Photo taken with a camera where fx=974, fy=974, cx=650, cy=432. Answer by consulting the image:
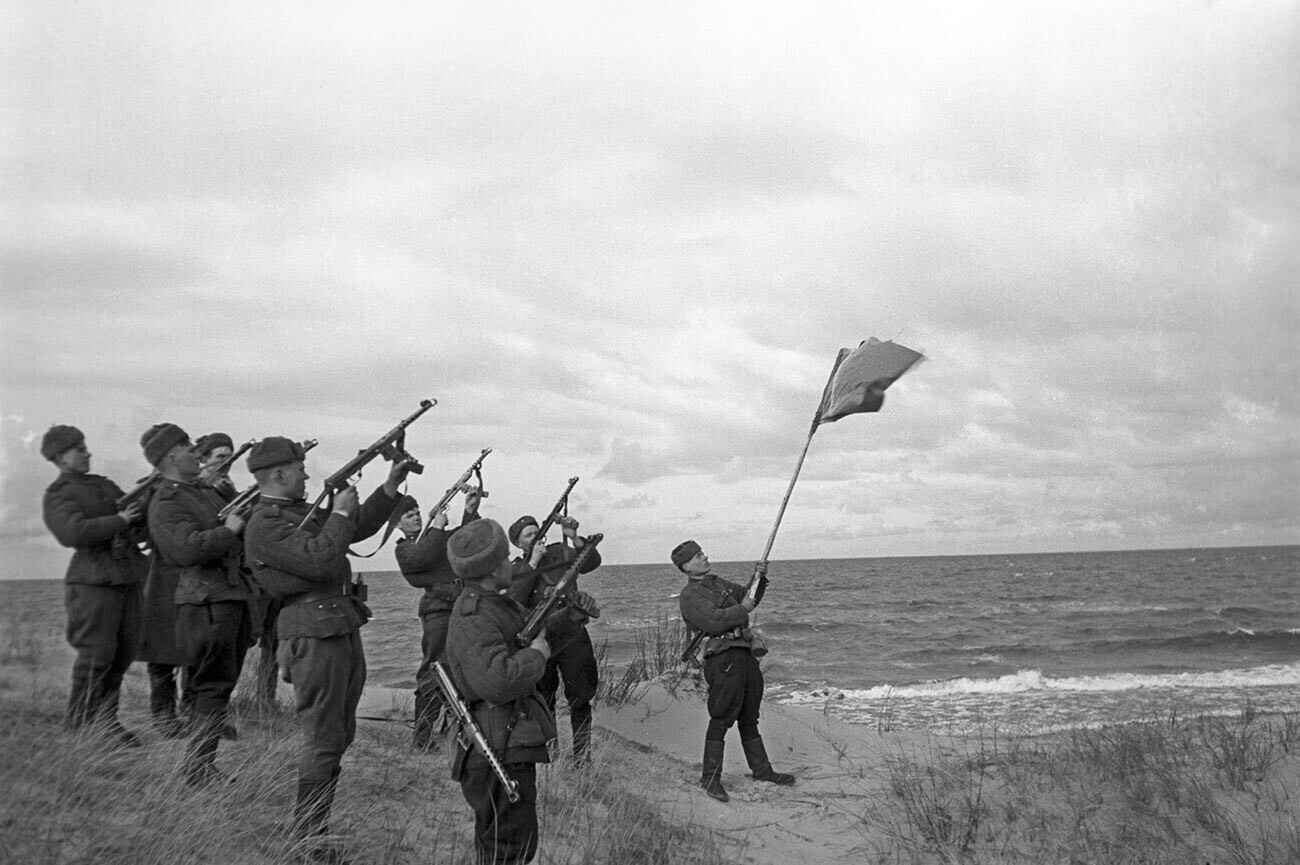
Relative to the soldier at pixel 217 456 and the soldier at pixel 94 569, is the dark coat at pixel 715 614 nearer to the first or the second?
the soldier at pixel 217 456

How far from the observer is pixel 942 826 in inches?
265

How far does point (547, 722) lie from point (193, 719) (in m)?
2.45

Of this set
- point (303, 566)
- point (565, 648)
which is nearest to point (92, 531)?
point (303, 566)

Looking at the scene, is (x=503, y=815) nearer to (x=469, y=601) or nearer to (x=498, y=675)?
(x=498, y=675)

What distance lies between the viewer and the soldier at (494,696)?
4422mm

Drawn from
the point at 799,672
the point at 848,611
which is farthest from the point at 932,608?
the point at 799,672

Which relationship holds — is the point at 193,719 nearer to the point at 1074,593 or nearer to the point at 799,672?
the point at 799,672

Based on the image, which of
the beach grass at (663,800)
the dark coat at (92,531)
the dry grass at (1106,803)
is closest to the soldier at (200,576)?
the dark coat at (92,531)

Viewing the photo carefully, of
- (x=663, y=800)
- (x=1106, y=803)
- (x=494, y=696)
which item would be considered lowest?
(x=663, y=800)

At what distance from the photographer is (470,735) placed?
4523mm

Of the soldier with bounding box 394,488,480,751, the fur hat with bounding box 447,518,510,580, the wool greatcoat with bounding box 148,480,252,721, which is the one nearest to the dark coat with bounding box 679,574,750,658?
the soldier with bounding box 394,488,480,751

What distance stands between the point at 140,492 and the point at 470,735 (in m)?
3.15

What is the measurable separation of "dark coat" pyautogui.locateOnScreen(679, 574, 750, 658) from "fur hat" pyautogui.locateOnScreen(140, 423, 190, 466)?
4.11m

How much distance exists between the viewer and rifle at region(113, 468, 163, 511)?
614 centimetres
